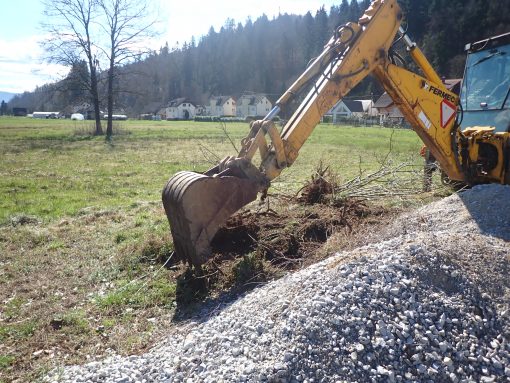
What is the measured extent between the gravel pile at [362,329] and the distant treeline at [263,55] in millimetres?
32802

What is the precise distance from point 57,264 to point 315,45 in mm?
82886

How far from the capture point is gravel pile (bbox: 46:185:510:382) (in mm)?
3074

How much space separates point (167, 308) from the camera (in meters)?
4.80

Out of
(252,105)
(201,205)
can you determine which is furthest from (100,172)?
(252,105)

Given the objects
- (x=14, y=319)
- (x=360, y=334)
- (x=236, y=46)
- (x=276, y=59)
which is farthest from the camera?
(x=236, y=46)

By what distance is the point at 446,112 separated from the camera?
6.33 metres

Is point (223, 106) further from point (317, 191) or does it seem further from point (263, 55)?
point (317, 191)

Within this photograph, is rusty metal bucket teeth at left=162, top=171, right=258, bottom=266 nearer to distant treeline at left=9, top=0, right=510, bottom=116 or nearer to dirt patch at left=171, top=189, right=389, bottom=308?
dirt patch at left=171, top=189, right=389, bottom=308

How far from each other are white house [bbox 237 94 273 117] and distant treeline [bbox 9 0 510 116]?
2884 mm

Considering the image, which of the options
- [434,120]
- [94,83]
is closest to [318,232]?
Answer: [434,120]

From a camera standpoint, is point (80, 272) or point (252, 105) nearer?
point (80, 272)

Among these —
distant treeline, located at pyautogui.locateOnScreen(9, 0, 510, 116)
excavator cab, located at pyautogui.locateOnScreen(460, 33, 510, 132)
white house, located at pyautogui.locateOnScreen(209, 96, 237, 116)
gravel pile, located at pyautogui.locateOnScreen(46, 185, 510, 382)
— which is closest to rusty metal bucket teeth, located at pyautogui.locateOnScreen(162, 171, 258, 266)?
gravel pile, located at pyautogui.locateOnScreen(46, 185, 510, 382)

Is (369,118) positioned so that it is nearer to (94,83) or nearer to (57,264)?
(94,83)

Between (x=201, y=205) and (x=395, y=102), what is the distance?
328 cm
